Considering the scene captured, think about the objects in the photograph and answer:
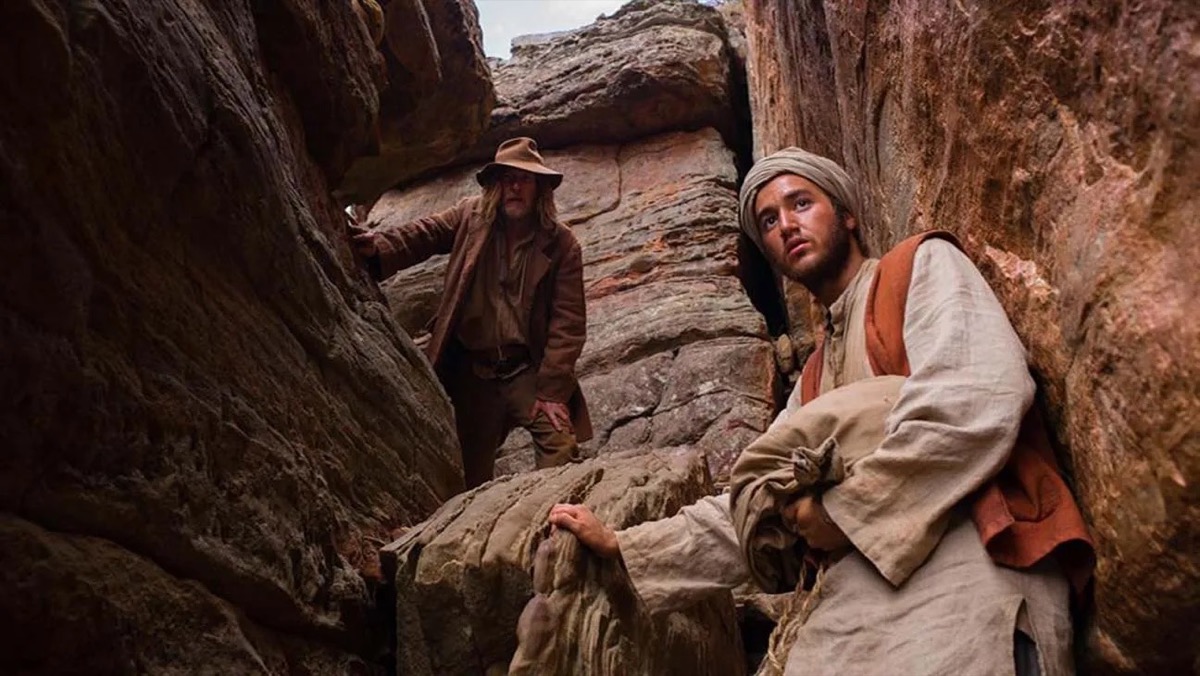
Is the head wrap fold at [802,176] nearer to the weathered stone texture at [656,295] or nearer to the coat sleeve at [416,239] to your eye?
the coat sleeve at [416,239]

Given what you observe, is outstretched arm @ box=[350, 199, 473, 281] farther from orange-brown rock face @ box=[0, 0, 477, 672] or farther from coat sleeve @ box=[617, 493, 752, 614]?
coat sleeve @ box=[617, 493, 752, 614]

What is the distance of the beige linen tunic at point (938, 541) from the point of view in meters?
2.49

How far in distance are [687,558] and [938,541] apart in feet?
2.98

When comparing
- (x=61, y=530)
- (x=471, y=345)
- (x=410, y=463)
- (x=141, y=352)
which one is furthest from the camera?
(x=471, y=345)

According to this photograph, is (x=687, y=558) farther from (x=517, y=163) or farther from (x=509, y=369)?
(x=517, y=163)

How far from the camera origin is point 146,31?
10.2 ft

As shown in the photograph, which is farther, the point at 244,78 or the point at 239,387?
the point at 244,78

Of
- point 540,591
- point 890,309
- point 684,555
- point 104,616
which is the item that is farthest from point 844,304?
point 104,616

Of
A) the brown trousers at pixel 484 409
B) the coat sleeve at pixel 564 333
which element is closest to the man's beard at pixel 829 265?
the coat sleeve at pixel 564 333

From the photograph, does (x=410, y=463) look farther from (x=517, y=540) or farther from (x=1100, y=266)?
(x=1100, y=266)

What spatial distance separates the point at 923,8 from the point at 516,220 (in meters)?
3.75

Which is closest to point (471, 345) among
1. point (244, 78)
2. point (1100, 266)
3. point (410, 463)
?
point (410, 463)

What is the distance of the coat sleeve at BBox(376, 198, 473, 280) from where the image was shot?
21.7 feet

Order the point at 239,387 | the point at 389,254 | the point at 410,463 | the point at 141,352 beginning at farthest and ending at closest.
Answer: the point at 389,254
the point at 410,463
the point at 239,387
the point at 141,352
